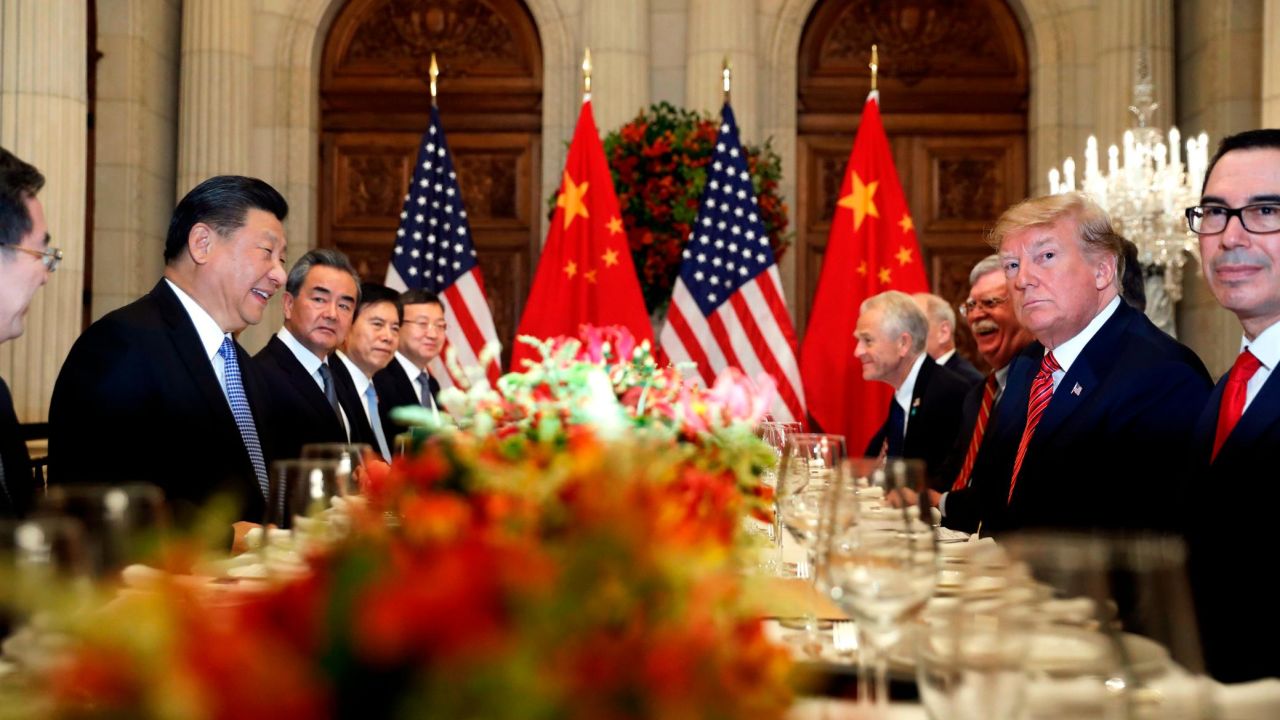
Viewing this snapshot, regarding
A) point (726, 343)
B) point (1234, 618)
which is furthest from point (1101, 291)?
point (726, 343)

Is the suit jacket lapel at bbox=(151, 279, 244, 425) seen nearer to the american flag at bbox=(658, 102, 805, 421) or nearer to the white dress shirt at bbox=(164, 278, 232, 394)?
the white dress shirt at bbox=(164, 278, 232, 394)

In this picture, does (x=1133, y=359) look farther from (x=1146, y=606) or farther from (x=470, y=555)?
(x=470, y=555)

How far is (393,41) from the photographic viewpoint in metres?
8.77

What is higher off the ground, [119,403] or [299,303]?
[299,303]

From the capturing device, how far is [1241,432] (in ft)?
7.18

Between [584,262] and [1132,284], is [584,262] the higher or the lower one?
the higher one

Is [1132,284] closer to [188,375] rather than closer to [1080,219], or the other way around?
[1080,219]

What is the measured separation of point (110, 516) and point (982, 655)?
0.72 meters

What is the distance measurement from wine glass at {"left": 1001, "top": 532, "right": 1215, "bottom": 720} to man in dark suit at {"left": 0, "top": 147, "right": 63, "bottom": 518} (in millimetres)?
2361

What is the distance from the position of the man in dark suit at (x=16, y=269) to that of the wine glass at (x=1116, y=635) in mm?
2361

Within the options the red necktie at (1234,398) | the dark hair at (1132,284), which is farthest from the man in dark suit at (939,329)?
the red necktie at (1234,398)

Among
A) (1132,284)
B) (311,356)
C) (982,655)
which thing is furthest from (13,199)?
(1132,284)

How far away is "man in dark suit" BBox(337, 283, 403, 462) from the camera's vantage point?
17.8ft

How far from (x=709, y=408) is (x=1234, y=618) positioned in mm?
920
